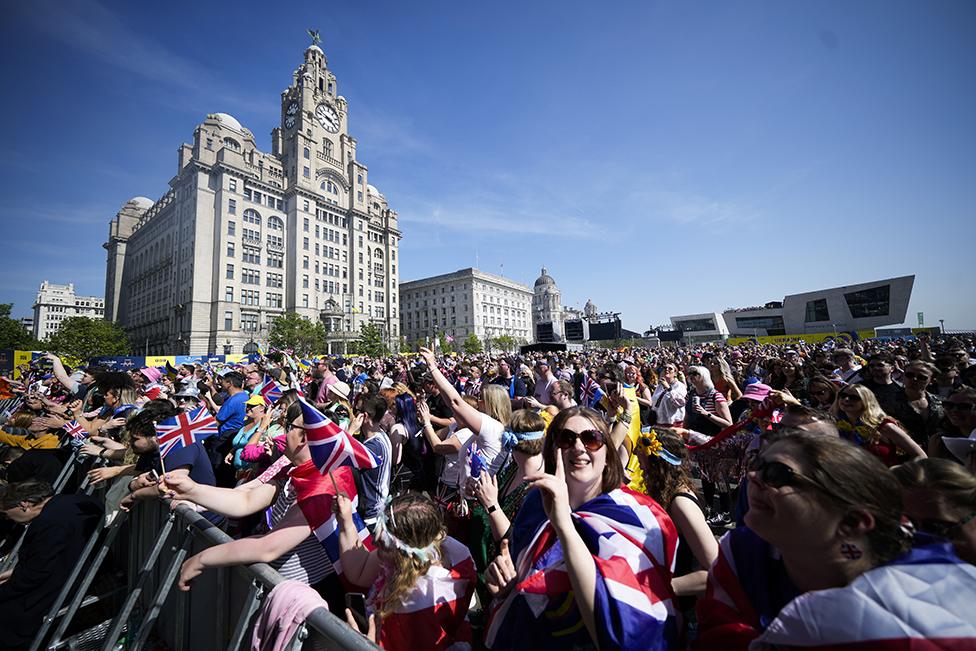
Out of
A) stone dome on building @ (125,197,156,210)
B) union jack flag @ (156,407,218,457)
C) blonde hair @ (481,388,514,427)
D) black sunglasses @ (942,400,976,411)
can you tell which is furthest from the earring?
stone dome on building @ (125,197,156,210)

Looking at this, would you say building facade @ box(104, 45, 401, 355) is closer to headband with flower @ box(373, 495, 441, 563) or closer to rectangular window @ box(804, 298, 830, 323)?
headband with flower @ box(373, 495, 441, 563)

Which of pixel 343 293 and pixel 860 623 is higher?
pixel 343 293

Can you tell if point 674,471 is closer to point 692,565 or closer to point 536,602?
Result: point 692,565

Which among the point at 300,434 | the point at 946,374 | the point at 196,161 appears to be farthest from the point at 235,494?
the point at 196,161

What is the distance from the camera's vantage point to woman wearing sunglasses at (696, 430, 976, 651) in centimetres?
99

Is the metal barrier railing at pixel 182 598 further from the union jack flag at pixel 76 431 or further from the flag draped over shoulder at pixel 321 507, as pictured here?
the union jack flag at pixel 76 431

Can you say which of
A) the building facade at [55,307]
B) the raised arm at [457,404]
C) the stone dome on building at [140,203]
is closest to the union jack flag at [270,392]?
the raised arm at [457,404]

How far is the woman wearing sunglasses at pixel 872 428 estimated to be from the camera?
3.64m

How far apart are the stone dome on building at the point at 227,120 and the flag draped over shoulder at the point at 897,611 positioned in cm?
7830

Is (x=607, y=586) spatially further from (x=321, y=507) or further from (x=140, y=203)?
(x=140, y=203)

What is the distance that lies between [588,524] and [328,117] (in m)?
84.4

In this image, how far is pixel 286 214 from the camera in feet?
207

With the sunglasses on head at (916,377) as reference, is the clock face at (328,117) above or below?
above

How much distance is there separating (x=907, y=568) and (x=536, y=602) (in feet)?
4.30
